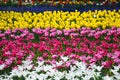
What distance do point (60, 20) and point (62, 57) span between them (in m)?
4.16

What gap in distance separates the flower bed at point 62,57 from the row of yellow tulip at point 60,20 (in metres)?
0.71

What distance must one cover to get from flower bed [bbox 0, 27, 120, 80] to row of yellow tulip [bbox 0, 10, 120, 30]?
71 centimetres

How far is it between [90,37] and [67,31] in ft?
1.87

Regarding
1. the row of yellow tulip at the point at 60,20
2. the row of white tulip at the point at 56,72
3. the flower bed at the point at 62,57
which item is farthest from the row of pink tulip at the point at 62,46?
the row of yellow tulip at the point at 60,20

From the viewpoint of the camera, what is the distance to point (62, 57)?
573cm

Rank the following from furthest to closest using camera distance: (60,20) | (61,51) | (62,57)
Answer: (60,20) < (61,51) < (62,57)

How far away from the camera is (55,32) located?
7.99 m

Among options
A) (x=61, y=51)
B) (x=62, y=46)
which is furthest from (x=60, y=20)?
(x=61, y=51)

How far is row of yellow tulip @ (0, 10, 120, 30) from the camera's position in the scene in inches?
348

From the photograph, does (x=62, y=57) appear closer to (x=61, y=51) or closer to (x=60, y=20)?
(x=61, y=51)

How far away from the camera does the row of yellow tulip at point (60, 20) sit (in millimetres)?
8852

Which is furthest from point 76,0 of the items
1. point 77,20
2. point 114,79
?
point 114,79

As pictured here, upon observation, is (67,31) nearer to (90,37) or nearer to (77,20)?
(90,37)

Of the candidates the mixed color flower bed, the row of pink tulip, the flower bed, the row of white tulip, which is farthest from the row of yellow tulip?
the row of white tulip
